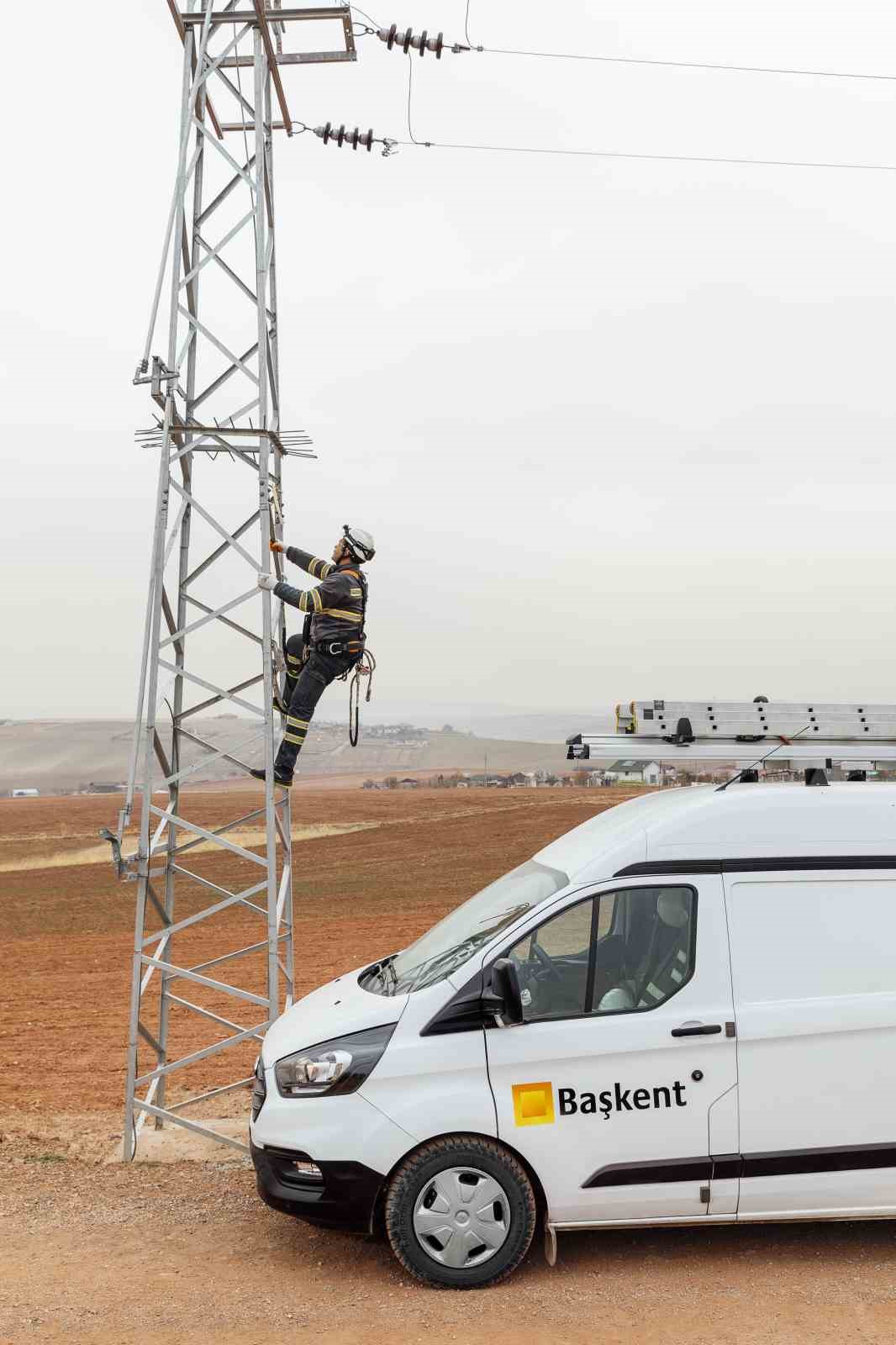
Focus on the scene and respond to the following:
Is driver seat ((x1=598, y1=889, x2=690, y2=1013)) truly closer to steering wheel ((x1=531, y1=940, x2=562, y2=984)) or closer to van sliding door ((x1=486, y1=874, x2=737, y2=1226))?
van sliding door ((x1=486, y1=874, x2=737, y2=1226))

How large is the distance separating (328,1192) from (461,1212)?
2.16 ft

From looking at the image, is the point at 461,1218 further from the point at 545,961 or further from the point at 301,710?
the point at 301,710

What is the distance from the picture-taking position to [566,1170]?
5.68m

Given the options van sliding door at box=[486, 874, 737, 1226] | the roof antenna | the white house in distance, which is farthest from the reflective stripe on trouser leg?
van sliding door at box=[486, 874, 737, 1226]

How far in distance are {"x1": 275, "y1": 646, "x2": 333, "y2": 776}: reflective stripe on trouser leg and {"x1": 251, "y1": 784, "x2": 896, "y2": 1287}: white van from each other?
10.9ft

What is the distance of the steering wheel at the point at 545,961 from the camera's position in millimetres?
6109

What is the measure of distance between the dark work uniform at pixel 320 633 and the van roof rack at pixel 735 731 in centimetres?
221

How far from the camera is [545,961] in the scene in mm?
6199

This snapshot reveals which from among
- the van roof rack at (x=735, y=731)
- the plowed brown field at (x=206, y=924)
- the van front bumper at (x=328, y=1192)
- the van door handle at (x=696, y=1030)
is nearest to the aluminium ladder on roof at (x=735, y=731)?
the van roof rack at (x=735, y=731)

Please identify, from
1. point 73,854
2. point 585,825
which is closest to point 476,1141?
point 585,825

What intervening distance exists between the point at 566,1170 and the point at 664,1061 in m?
0.70

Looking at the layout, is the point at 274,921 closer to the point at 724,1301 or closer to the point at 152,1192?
the point at 152,1192

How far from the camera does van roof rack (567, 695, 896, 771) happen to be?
7223 millimetres

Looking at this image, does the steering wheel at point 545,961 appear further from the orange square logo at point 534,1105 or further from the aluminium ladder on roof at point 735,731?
the aluminium ladder on roof at point 735,731
